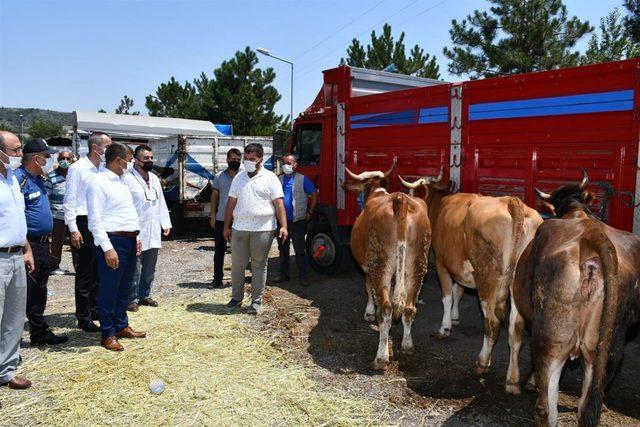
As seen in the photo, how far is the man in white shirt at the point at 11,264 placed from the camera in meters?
3.94

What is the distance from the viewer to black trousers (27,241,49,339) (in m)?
4.92

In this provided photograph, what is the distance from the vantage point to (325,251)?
8148 mm

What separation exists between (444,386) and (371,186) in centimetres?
259

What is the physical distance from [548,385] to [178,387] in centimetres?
283

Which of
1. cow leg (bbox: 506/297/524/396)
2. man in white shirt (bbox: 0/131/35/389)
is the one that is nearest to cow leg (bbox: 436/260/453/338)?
cow leg (bbox: 506/297/524/396)

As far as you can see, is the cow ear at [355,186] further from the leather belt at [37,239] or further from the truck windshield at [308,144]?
the leather belt at [37,239]

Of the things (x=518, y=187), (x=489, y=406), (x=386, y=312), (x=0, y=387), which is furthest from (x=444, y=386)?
(x=0, y=387)

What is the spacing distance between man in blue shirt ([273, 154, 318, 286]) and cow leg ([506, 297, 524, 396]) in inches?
155

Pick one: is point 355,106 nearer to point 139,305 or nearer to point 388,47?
point 139,305

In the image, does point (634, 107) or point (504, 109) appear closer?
point (634, 107)

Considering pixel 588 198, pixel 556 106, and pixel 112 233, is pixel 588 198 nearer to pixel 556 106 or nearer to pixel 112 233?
pixel 556 106

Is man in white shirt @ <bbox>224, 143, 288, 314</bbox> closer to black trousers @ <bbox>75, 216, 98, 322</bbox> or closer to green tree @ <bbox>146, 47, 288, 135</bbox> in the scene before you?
black trousers @ <bbox>75, 216, 98, 322</bbox>

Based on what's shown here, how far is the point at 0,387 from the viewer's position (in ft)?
13.7

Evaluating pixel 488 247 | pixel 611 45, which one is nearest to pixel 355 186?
pixel 488 247
